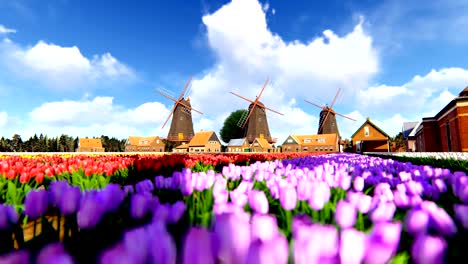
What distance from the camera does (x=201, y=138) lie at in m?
66.6

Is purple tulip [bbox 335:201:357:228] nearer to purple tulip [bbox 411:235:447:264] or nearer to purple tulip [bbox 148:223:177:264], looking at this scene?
purple tulip [bbox 411:235:447:264]

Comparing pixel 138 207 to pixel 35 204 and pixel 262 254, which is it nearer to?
pixel 35 204

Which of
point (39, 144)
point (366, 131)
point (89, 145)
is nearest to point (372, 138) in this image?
point (366, 131)

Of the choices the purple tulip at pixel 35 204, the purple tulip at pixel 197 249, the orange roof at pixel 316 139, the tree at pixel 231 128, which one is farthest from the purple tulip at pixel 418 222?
the tree at pixel 231 128

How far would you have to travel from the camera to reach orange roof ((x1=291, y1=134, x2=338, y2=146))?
6016 centimetres

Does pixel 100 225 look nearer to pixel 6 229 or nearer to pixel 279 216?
pixel 6 229

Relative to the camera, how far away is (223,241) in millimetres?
685

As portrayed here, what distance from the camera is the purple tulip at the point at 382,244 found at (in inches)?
28.2

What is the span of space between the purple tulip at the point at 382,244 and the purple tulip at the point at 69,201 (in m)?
1.23

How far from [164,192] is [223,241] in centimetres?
149

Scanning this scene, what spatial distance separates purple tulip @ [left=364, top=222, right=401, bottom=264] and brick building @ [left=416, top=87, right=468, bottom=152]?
28.7m

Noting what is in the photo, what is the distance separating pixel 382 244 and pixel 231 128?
7461 cm

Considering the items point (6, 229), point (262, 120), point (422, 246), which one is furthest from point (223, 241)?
point (262, 120)

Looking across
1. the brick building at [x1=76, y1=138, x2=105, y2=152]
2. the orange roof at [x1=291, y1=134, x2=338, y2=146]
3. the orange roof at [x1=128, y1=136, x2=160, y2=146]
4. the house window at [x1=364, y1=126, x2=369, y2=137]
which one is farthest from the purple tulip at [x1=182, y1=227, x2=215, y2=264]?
the brick building at [x1=76, y1=138, x2=105, y2=152]
